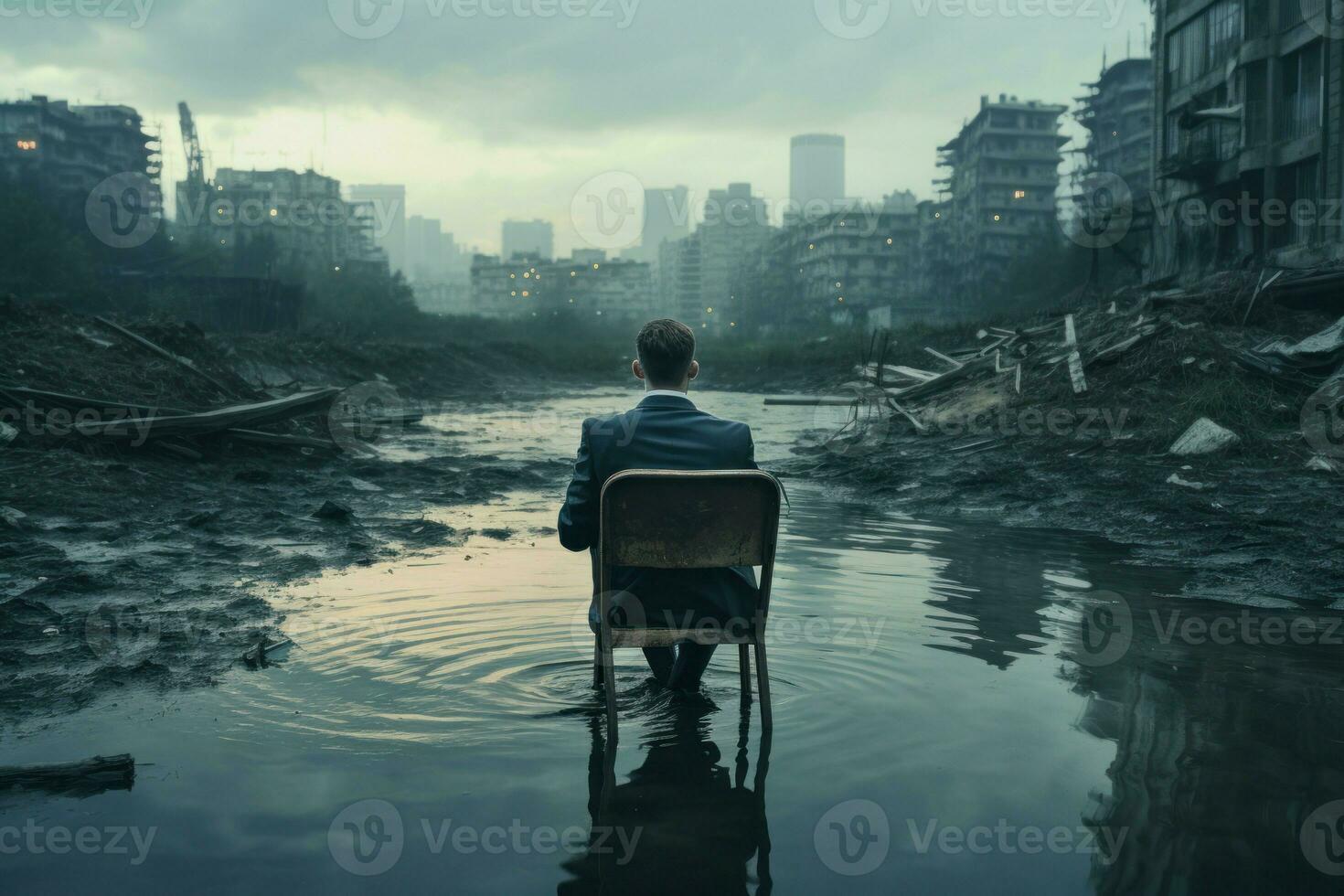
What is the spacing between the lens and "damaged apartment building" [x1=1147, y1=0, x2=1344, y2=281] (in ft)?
83.4

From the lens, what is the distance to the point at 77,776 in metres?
3.31

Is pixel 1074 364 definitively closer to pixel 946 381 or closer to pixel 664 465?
pixel 946 381

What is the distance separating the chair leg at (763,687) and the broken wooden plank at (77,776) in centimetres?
211

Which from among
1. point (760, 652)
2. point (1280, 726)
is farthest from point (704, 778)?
point (1280, 726)

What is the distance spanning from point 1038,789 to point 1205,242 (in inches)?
1369

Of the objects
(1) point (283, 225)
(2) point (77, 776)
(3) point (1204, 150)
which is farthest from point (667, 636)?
(1) point (283, 225)

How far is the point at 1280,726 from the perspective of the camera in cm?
398

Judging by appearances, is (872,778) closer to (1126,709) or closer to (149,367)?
(1126,709)

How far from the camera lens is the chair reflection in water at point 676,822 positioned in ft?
9.33

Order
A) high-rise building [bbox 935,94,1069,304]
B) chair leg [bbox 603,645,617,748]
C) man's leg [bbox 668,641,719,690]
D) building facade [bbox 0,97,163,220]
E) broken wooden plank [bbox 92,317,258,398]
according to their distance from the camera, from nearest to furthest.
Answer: chair leg [bbox 603,645,617,748] → man's leg [bbox 668,641,719,690] → broken wooden plank [bbox 92,317,258,398] → building facade [bbox 0,97,163,220] → high-rise building [bbox 935,94,1069,304]

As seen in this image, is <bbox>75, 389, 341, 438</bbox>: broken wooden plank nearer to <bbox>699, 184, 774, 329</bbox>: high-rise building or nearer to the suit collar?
the suit collar

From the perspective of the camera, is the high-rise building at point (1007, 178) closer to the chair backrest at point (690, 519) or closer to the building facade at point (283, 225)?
the building facade at point (283, 225)

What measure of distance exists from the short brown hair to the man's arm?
1.03 ft

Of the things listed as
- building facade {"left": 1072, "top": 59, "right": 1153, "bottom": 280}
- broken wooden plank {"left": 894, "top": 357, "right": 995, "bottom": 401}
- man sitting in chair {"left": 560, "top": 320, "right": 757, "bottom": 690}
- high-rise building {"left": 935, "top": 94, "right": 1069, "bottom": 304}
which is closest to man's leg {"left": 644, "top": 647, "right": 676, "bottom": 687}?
man sitting in chair {"left": 560, "top": 320, "right": 757, "bottom": 690}
